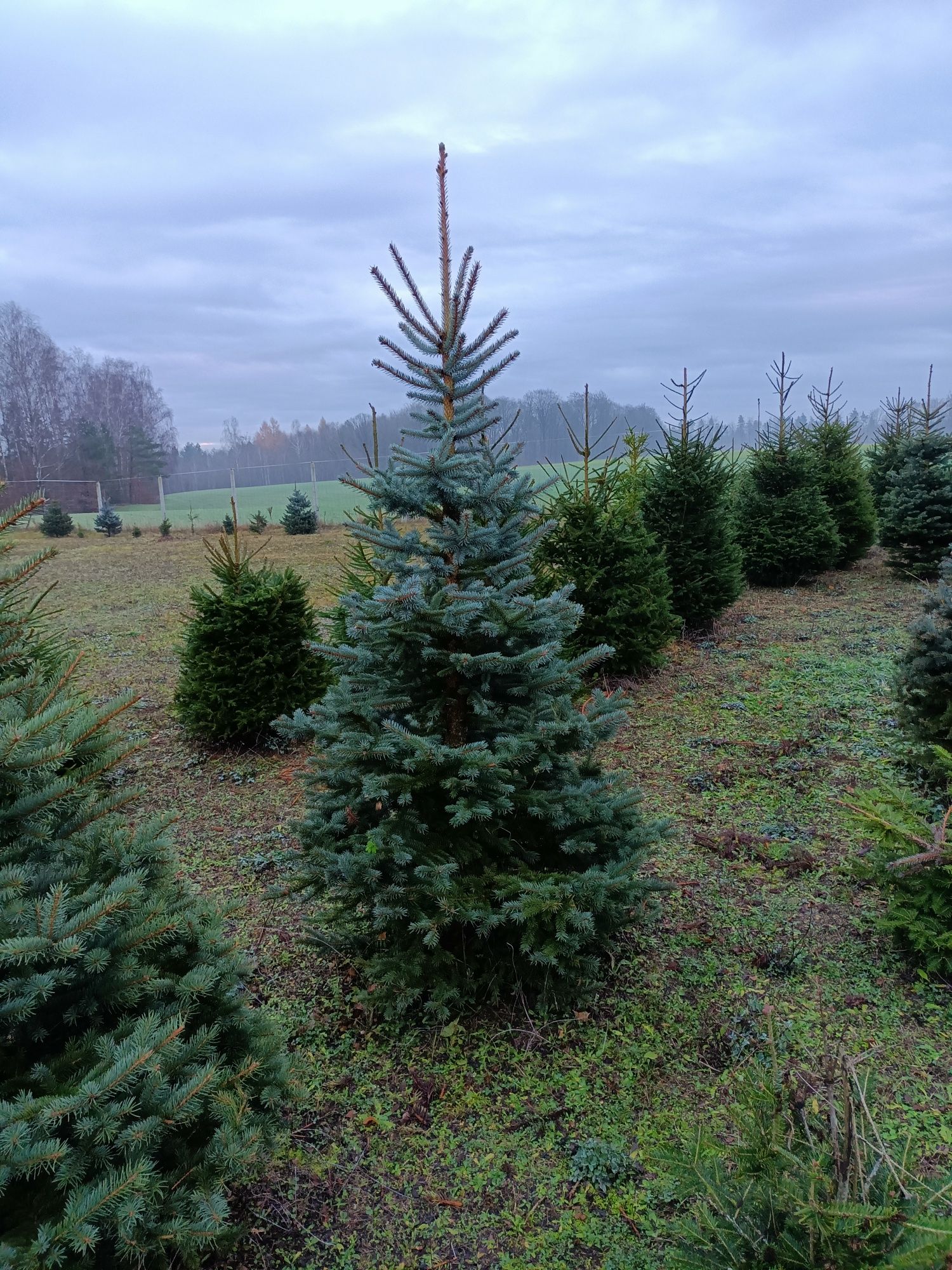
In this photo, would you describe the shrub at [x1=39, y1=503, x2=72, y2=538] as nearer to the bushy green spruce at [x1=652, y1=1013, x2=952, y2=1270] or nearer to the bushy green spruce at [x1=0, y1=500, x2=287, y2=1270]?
the bushy green spruce at [x1=0, y1=500, x2=287, y2=1270]

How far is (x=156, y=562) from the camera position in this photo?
1744 cm

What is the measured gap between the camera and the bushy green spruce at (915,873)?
3.05 m

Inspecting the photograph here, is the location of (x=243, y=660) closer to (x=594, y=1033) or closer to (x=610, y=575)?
(x=610, y=575)

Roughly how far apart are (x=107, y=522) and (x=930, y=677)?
82.5ft

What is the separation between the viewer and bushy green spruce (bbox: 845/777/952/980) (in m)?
3.05

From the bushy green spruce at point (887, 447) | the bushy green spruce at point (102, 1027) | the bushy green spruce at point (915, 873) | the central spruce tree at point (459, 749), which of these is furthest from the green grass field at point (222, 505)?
the bushy green spruce at point (102, 1027)

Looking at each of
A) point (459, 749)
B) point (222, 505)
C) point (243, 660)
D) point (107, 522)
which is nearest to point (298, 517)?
point (107, 522)

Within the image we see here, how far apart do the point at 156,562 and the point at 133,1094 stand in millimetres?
17264

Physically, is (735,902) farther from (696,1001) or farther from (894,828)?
(894,828)

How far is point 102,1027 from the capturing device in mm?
1749

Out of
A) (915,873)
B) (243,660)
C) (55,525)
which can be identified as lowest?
A: (915,873)

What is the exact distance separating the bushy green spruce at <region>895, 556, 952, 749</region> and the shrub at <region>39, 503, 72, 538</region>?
2423 cm

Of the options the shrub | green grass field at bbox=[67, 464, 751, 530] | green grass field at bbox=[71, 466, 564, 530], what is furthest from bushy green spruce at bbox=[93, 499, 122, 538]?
green grass field at bbox=[71, 466, 564, 530]

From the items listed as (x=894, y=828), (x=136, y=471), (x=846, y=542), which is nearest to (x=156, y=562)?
(x=846, y=542)
